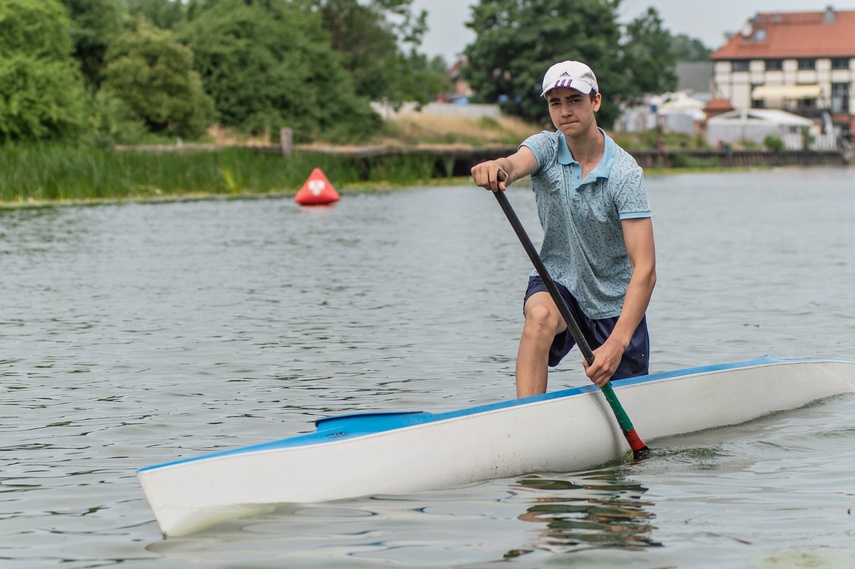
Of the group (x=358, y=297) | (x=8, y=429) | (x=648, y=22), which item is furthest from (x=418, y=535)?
(x=648, y=22)

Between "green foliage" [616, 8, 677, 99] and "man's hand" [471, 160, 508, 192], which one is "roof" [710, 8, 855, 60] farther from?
"man's hand" [471, 160, 508, 192]

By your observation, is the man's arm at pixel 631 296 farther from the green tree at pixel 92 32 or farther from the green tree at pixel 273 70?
the green tree at pixel 273 70

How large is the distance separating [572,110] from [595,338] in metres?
1.13

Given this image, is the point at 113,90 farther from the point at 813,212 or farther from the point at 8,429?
the point at 8,429

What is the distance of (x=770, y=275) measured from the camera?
15.9 metres

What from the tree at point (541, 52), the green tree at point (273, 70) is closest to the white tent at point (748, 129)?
the tree at point (541, 52)

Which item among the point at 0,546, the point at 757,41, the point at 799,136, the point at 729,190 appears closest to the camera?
the point at 0,546

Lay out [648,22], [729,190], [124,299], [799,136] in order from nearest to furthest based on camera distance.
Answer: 1. [124,299]
2. [729,190]
3. [648,22]
4. [799,136]

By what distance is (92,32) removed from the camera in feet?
157

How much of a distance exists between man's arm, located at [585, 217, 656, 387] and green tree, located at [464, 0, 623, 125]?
67.4 metres

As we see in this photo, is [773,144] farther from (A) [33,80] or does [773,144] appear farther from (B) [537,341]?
(B) [537,341]

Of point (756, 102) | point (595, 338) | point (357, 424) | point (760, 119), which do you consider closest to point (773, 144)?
point (760, 119)

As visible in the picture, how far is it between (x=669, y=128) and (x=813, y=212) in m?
68.0

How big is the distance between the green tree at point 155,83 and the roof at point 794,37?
7502cm
